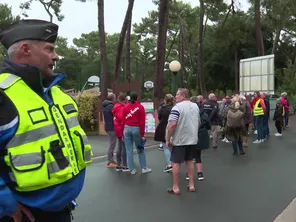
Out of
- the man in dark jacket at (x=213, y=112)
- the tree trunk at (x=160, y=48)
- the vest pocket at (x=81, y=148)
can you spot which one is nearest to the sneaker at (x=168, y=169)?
the man in dark jacket at (x=213, y=112)

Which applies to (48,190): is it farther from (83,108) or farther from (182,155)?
(83,108)

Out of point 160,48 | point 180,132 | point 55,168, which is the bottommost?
point 180,132

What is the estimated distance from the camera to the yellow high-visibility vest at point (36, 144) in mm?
1999

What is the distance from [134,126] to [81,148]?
6543mm

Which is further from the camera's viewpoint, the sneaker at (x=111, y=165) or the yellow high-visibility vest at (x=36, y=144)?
the sneaker at (x=111, y=165)

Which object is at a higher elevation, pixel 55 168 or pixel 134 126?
pixel 55 168

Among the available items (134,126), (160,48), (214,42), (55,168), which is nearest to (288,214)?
A: (134,126)

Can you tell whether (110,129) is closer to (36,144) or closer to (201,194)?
(201,194)

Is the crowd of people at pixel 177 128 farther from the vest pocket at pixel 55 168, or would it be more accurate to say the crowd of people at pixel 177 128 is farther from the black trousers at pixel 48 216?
the vest pocket at pixel 55 168

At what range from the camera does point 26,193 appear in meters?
2.07

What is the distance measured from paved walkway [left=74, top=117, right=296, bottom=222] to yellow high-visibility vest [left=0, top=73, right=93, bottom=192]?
356cm

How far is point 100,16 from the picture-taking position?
65.9 feet

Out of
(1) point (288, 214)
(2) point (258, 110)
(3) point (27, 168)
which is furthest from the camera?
(2) point (258, 110)

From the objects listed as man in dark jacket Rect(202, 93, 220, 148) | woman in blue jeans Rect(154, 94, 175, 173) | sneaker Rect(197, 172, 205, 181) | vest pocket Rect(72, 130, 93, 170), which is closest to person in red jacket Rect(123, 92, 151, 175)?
woman in blue jeans Rect(154, 94, 175, 173)
